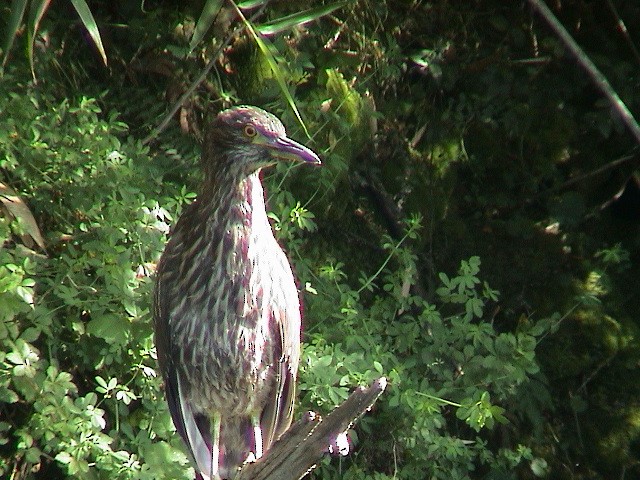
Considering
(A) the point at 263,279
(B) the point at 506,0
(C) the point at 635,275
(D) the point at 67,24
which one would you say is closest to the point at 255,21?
(D) the point at 67,24

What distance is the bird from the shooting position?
3.92 metres

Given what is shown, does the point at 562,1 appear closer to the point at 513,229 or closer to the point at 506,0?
the point at 506,0

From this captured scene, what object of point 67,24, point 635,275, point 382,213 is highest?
point 67,24

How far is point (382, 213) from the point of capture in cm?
592

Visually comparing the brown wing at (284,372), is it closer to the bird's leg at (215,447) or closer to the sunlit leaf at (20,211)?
the bird's leg at (215,447)

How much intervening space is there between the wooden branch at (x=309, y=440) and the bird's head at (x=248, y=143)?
0.86 metres

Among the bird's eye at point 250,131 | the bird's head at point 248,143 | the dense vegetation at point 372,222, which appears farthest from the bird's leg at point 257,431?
the bird's eye at point 250,131

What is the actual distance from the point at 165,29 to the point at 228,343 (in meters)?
1.91

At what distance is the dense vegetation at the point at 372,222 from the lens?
4457 mm

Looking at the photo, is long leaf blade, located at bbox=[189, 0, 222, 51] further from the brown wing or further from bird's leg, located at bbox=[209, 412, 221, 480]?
bird's leg, located at bbox=[209, 412, 221, 480]

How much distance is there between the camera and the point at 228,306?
3926 millimetres

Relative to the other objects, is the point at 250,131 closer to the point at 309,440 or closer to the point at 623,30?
the point at 309,440

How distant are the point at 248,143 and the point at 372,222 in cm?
215

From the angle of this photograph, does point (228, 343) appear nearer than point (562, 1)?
Yes
